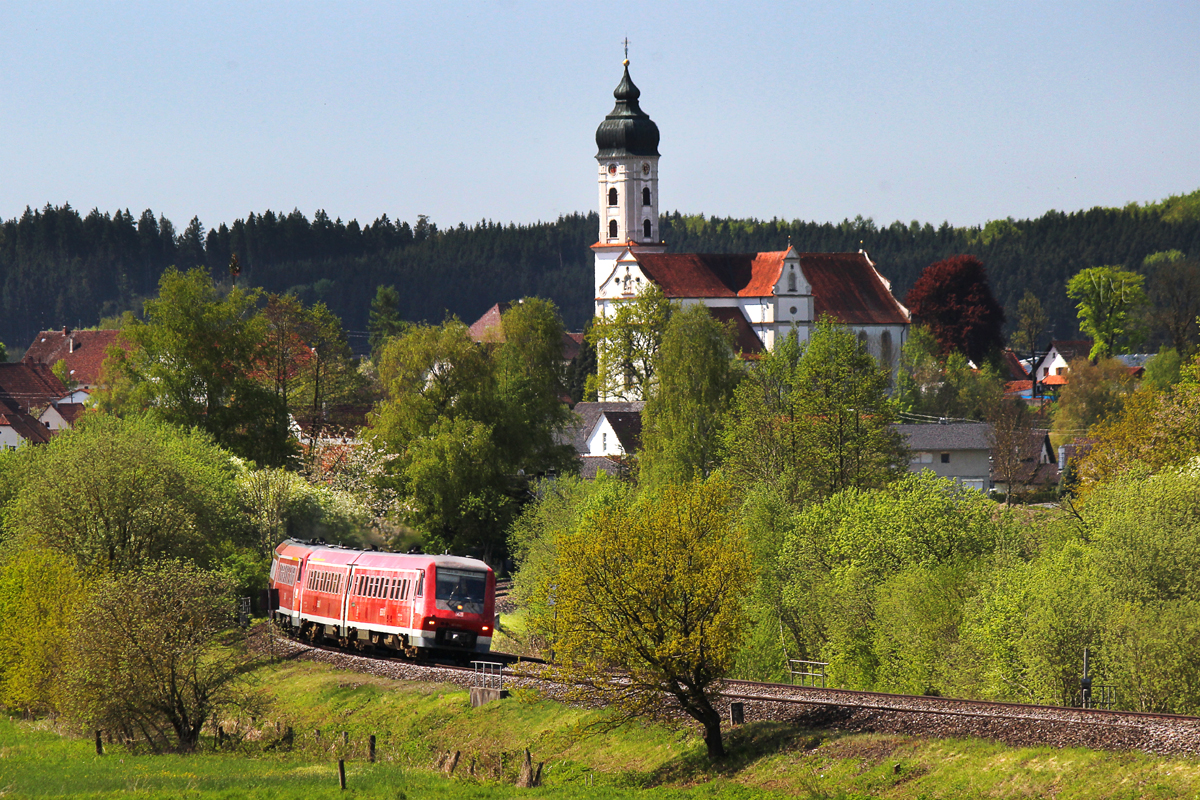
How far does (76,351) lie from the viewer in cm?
14412

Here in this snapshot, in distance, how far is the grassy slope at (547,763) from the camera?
78.3 ft

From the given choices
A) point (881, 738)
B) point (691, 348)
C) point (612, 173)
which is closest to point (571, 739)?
point (881, 738)

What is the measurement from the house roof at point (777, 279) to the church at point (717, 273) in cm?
8

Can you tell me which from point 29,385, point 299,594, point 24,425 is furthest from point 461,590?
point 29,385

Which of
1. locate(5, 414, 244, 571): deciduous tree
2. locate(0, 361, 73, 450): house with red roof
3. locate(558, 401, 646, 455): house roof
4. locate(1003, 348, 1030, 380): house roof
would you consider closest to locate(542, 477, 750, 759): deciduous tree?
locate(5, 414, 244, 571): deciduous tree

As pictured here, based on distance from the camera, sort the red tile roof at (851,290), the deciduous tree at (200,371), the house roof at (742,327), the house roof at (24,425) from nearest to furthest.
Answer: the deciduous tree at (200,371), the house roof at (24,425), the house roof at (742,327), the red tile roof at (851,290)

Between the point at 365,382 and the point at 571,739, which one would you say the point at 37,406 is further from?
the point at 571,739

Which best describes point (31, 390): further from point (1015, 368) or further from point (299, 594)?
point (1015, 368)

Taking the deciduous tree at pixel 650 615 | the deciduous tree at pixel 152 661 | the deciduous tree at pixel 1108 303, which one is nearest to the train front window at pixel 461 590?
the deciduous tree at pixel 152 661

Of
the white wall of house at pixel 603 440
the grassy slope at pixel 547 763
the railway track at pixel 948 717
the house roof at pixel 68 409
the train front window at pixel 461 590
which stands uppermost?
the house roof at pixel 68 409

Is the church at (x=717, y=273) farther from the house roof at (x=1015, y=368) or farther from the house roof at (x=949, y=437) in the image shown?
the house roof at (x=1015, y=368)

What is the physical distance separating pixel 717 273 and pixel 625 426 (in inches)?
1295

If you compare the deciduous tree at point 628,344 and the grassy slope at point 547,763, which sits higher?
the deciduous tree at point 628,344

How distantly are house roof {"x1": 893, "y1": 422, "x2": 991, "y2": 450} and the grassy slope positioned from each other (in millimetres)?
51348
